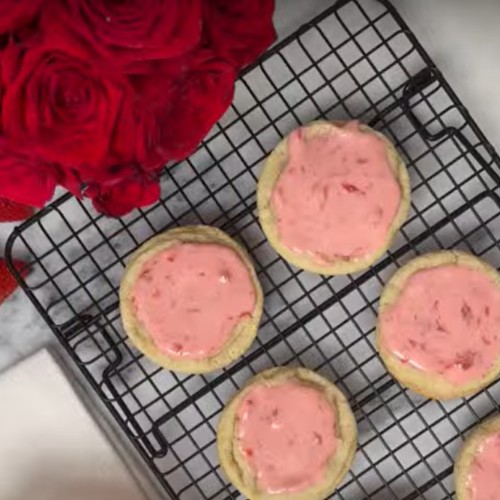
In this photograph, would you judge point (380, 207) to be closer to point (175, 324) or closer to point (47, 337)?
point (175, 324)

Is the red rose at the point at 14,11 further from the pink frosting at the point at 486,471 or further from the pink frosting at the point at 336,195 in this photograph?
the pink frosting at the point at 486,471

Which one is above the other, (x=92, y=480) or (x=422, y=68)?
(x=422, y=68)

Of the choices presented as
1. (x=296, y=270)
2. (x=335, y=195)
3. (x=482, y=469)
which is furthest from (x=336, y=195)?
(x=482, y=469)

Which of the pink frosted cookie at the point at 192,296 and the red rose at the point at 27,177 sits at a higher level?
the red rose at the point at 27,177

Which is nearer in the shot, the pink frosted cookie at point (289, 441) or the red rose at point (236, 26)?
the red rose at point (236, 26)

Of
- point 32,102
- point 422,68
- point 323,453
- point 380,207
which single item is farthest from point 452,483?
point 32,102

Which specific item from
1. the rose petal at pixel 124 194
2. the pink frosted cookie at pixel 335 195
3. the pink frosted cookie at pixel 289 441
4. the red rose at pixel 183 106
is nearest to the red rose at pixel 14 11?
the red rose at pixel 183 106

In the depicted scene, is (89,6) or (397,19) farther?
(397,19)
